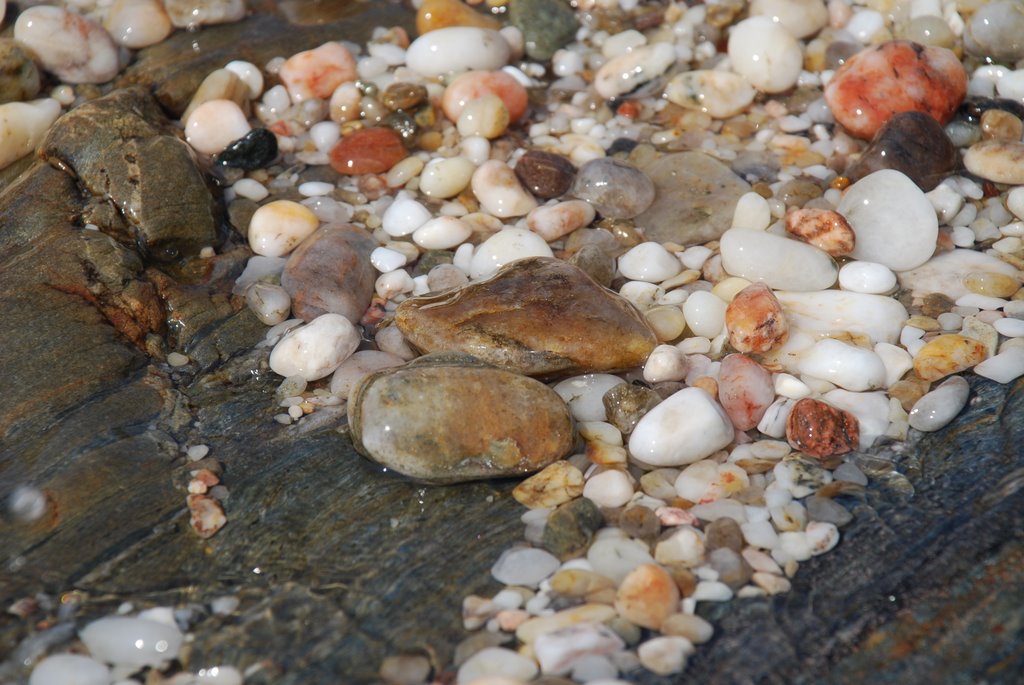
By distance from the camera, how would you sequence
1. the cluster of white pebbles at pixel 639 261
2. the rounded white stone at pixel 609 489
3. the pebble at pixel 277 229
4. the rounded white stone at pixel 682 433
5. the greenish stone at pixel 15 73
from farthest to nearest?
the greenish stone at pixel 15 73, the pebble at pixel 277 229, the rounded white stone at pixel 682 433, the rounded white stone at pixel 609 489, the cluster of white pebbles at pixel 639 261

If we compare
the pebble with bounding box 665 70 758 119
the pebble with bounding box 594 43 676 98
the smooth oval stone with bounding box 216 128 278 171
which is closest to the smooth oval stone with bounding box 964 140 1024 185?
the pebble with bounding box 665 70 758 119

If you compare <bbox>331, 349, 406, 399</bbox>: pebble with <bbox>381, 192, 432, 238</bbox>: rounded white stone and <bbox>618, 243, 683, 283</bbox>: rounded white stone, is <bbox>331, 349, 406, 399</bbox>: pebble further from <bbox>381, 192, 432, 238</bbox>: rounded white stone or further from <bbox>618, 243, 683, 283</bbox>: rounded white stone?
<bbox>618, 243, 683, 283</bbox>: rounded white stone

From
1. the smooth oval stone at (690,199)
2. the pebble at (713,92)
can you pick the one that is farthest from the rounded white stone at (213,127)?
the pebble at (713,92)

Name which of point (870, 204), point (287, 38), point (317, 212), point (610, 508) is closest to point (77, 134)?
point (317, 212)

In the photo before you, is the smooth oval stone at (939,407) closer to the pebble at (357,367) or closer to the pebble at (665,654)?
the pebble at (665,654)

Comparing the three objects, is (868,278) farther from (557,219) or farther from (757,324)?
(557,219)

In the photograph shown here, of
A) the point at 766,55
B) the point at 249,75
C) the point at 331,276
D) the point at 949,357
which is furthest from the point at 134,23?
the point at 949,357
